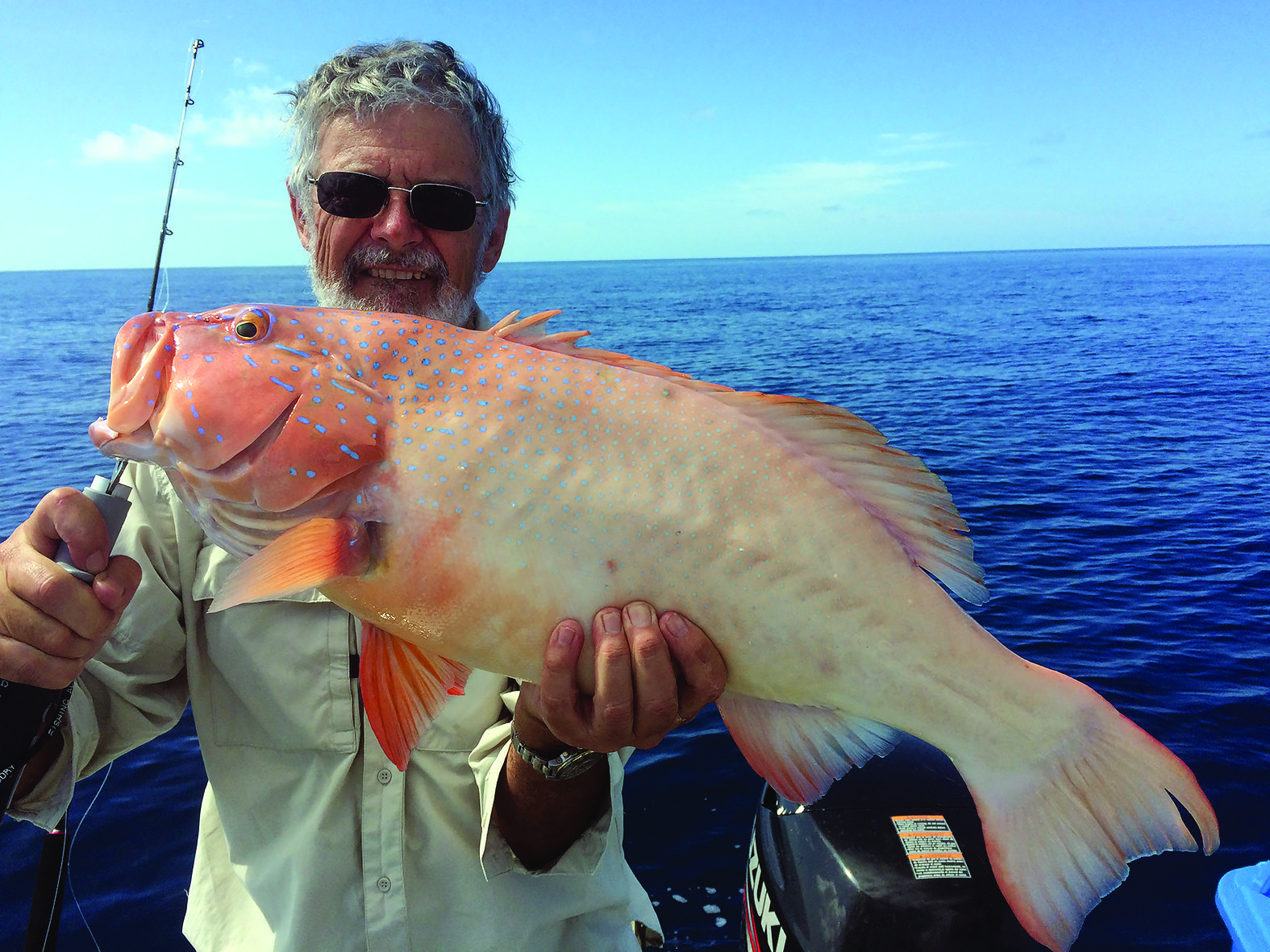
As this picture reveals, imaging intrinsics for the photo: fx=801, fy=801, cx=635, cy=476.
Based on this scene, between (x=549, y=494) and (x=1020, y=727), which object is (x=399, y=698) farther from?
(x=1020, y=727)

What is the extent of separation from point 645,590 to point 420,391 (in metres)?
0.79

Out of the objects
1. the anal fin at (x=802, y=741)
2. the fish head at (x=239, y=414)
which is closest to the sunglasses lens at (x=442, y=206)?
the fish head at (x=239, y=414)

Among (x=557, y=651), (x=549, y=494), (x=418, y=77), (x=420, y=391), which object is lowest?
(x=557, y=651)

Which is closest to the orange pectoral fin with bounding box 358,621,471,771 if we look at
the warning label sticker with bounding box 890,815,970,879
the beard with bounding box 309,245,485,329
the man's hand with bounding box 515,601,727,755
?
the man's hand with bounding box 515,601,727,755

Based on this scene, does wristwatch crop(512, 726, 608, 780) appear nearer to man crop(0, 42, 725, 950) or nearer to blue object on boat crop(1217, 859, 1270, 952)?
man crop(0, 42, 725, 950)

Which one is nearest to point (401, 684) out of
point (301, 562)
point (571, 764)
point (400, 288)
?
point (301, 562)

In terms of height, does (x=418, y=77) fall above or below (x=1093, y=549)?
above

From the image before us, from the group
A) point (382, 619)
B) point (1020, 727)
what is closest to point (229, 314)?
A: point (382, 619)

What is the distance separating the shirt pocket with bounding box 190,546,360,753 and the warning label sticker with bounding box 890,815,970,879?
2.34 m

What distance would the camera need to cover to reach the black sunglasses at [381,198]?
3.27m

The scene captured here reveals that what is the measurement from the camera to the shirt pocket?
2.81 meters

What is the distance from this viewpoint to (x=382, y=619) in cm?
208

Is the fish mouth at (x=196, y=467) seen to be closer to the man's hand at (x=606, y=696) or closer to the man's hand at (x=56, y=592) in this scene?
the man's hand at (x=56, y=592)

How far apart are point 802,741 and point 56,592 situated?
76.2 inches
